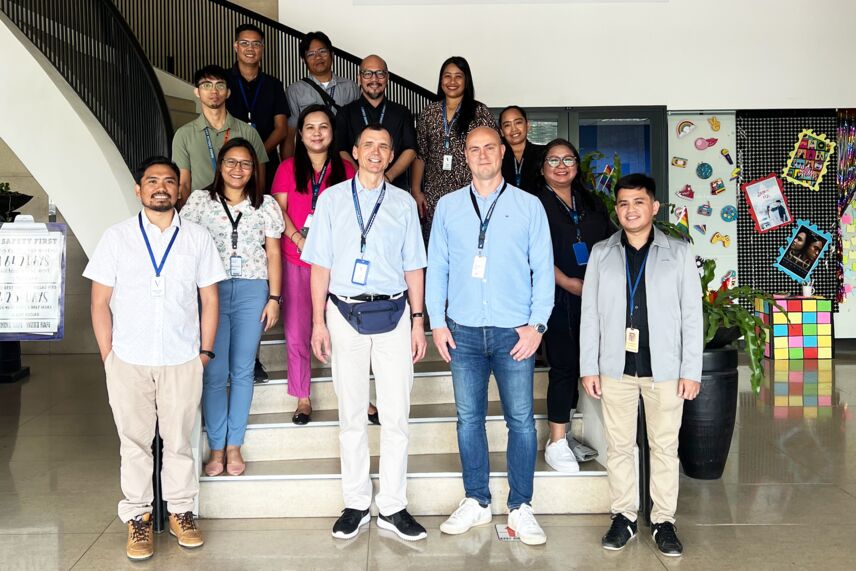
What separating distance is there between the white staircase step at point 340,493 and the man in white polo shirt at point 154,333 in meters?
0.30

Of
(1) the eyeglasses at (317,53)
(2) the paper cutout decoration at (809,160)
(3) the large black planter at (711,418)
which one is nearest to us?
(3) the large black planter at (711,418)

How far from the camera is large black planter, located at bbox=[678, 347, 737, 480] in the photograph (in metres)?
4.14

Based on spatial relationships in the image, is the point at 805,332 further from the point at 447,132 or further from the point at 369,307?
the point at 369,307

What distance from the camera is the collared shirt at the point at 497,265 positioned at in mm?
3254

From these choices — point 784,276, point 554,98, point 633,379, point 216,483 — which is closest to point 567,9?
point 554,98

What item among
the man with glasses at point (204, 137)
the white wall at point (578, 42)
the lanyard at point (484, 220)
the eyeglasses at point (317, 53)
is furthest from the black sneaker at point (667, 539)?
the white wall at point (578, 42)

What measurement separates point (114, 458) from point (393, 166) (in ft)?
8.41

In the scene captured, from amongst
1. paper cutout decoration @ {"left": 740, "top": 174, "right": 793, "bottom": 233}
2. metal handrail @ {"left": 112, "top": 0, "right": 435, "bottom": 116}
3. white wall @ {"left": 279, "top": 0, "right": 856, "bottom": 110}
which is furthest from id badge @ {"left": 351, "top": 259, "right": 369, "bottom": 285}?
paper cutout decoration @ {"left": 740, "top": 174, "right": 793, "bottom": 233}

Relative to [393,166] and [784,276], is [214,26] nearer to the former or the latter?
[393,166]

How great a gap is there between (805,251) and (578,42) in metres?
3.54

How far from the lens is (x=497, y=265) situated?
3254 mm

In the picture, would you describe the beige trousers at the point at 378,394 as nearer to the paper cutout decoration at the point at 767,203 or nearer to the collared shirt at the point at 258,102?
the collared shirt at the point at 258,102

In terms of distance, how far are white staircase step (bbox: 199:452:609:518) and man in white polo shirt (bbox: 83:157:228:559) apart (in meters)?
0.30

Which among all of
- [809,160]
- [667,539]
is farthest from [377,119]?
[809,160]
